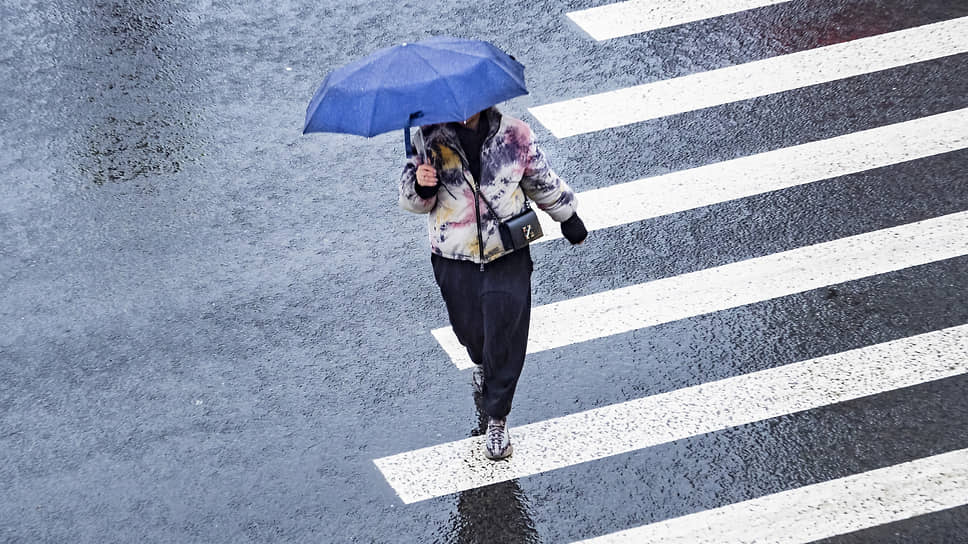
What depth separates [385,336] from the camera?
6.50m

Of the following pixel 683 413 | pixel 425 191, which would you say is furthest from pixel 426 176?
pixel 683 413

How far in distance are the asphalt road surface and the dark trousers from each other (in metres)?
0.43

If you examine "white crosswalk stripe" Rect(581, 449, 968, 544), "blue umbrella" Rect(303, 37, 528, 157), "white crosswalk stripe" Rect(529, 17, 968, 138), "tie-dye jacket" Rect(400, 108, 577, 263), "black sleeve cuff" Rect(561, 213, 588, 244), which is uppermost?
"blue umbrella" Rect(303, 37, 528, 157)

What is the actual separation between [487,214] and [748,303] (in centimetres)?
209

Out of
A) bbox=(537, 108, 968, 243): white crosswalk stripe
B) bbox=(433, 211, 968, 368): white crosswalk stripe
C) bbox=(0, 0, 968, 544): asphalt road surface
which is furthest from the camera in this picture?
bbox=(537, 108, 968, 243): white crosswalk stripe

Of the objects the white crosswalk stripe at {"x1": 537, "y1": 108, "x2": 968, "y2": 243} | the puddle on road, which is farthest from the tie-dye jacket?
the puddle on road

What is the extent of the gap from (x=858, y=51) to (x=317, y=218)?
425cm

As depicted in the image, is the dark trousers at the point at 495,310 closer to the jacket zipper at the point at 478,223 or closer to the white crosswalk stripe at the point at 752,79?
the jacket zipper at the point at 478,223

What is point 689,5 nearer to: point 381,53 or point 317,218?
point 317,218

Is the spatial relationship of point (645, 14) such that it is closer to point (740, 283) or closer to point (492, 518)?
point (740, 283)

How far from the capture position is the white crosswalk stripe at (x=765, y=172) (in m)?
7.37

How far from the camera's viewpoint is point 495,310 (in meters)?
5.38

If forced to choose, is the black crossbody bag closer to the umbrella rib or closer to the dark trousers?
the dark trousers

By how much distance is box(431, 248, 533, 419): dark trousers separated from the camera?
5348mm
